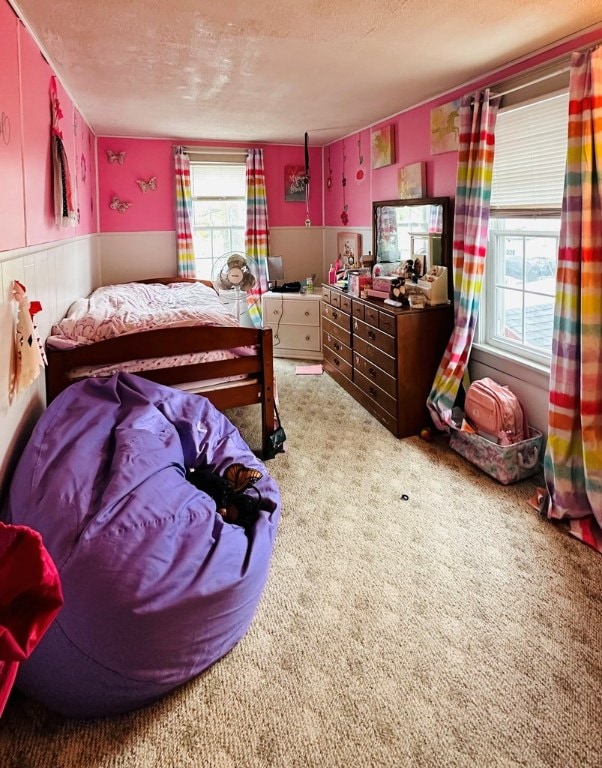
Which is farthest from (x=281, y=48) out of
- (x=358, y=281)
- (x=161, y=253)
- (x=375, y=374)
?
(x=161, y=253)

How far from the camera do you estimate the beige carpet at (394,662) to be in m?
1.39

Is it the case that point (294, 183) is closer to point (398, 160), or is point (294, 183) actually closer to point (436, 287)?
point (398, 160)

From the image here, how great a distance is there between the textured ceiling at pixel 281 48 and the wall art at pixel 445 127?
123mm

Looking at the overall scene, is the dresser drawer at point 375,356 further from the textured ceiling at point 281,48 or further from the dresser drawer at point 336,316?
the textured ceiling at point 281,48

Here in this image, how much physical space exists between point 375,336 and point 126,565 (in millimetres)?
2481

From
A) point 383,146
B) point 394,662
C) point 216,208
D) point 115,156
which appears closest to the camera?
point 394,662

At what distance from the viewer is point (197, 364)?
9.57 ft

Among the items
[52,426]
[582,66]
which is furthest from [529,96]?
[52,426]

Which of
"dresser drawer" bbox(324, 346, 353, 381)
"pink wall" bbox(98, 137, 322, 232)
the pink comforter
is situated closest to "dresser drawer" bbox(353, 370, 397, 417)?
"dresser drawer" bbox(324, 346, 353, 381)

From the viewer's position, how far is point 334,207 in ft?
18.2

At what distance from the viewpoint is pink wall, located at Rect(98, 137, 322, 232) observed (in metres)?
5.04

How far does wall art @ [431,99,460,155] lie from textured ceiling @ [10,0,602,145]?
123 millimetres

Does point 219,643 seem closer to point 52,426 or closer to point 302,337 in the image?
point 52,426

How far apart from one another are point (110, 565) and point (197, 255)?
A: 463 centimetres
